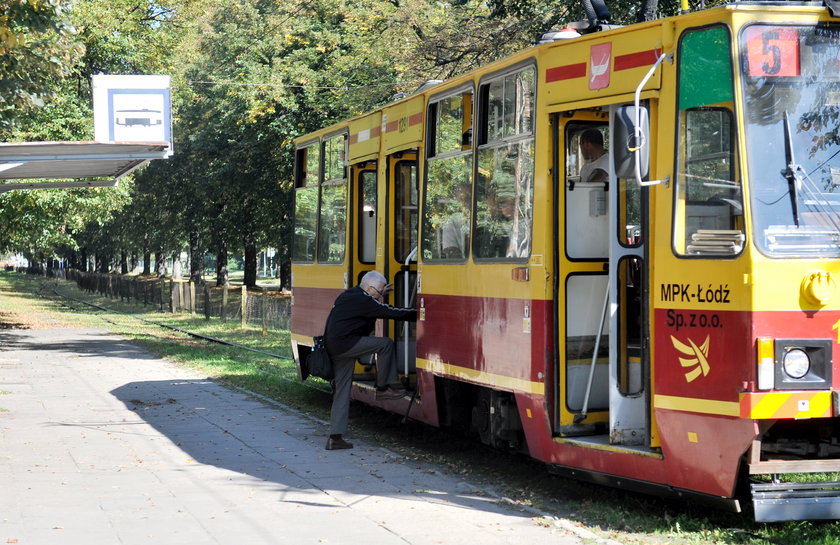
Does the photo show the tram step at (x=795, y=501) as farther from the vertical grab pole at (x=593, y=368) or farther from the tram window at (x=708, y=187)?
the vertical grab pole at (x=593, y=368)

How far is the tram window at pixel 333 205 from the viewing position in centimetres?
1352

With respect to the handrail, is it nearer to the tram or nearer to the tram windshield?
the tram

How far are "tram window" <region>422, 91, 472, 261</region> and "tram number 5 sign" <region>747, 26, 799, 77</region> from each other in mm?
3149

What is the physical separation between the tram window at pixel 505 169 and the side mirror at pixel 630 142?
1355 mm

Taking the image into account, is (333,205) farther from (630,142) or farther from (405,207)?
(630,142)

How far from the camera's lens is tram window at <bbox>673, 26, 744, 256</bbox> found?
23.3ft

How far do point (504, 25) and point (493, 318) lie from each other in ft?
47.2

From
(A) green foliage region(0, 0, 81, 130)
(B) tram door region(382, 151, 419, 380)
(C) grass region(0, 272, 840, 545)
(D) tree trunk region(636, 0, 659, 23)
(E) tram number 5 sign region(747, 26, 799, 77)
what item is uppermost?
(D) tree trunk region(636, 0, 659, 23)

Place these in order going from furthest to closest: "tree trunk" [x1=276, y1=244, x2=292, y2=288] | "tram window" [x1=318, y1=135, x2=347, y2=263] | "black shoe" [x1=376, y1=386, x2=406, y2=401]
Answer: "tree trunk" [x1=276, y1=244, x2=292, y2=288], "tram window" [x1=318, y1=135, x2=347, y2=263], "black shoe" [x1=376, y1=386, x2=406, y2=401]

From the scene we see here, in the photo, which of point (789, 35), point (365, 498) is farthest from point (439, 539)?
point (789, 35)

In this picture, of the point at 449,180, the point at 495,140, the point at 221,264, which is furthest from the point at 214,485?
the point at 221,264

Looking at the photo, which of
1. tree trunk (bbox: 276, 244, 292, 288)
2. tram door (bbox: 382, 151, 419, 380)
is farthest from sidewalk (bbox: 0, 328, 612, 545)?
tree trunk (bbox: 276, 244, 292, 288)

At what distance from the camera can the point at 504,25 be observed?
22531 mm

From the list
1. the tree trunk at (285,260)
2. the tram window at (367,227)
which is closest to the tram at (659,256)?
the tram window at (367,227)
